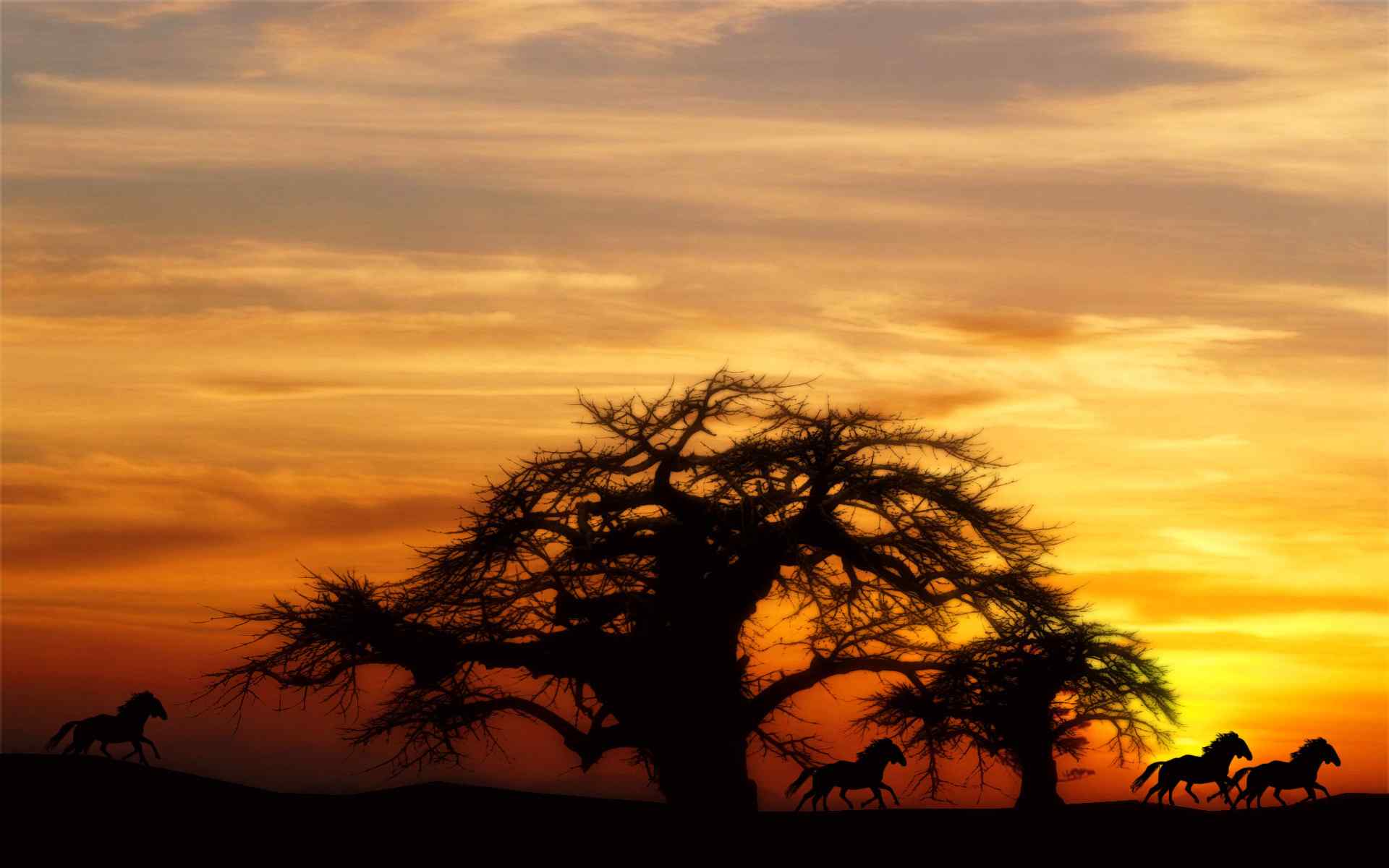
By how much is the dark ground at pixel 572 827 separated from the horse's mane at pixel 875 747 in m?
0.82

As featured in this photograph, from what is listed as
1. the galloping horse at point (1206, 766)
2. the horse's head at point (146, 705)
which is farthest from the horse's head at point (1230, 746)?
the horse's head at point (146, 705)

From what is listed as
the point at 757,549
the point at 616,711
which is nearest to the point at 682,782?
the point at 616,711

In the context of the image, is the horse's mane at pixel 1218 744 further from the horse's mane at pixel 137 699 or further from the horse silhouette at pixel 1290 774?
the horse's mane at pixel 137 699

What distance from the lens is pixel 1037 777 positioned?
2597 cm

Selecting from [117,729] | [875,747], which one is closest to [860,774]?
[875,747]

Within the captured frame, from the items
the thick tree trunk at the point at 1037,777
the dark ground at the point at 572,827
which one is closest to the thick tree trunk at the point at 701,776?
the dark ground at the point at 572,827

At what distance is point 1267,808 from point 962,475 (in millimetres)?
7179

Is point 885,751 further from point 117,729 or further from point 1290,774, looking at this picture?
point 117,729

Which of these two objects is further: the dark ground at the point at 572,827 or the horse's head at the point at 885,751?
the horse's head at the point at 885,751

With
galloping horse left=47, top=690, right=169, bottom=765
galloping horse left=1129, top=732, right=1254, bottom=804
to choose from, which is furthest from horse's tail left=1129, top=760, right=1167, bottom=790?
galloping horse left=47, top=690, right=169, bottom=765

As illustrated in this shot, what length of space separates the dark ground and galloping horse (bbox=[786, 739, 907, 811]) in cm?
38

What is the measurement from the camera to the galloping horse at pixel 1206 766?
22703 mm

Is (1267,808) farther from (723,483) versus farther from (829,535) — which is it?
(723,483)

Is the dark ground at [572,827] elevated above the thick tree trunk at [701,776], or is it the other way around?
the thick tree trunk at [701,776]
